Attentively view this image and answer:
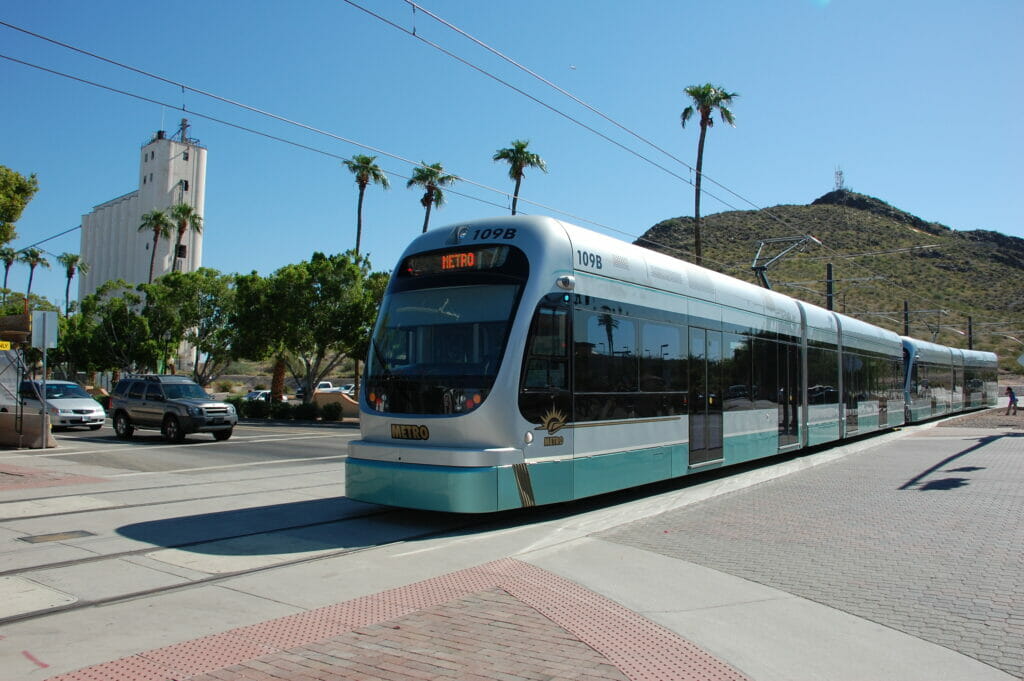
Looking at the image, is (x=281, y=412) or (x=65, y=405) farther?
(x=281, y=412)

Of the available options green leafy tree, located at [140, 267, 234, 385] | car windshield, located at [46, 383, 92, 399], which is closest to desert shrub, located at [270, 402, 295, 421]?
green leafy tree, located at [140, 267, 234, 385]

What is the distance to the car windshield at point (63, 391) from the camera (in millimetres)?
25781

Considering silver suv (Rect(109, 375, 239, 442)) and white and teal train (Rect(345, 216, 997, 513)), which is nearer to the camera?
white and teal train (Rect(345, 216, 997, 513))

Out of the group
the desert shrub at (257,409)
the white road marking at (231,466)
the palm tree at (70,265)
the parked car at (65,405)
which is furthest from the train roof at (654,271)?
the palm tree at (70,265)

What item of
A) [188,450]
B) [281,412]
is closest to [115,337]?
[281,412]

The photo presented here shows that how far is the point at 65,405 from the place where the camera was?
25.3 metres

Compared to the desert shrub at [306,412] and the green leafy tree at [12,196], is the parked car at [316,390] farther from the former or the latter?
the green leafy tree at [12,196]

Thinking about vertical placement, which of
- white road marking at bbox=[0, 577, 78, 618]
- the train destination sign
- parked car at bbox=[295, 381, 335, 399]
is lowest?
white road marking at bbox=[0, 577, 78, 618]

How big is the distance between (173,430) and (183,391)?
136 cm

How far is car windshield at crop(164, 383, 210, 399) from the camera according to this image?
2233cm

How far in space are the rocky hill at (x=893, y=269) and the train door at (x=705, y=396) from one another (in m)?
52.2

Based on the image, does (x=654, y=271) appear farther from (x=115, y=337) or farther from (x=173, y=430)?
(x=115, y=337)

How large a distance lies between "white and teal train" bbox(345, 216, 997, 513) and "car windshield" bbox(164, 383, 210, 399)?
14.8 m

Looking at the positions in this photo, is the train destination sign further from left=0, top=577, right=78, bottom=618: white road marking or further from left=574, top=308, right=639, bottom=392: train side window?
left=0, top=577, right=78, bottom=618: white road marking
